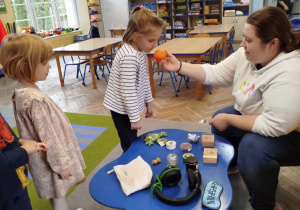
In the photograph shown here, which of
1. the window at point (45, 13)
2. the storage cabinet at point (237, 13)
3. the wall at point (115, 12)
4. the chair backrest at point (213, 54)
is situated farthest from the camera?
the wall at point (115, 12)

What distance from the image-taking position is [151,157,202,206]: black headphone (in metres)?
1.21

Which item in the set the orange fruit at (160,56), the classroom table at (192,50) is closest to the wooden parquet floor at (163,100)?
Answer: the classroom table at (192,50)

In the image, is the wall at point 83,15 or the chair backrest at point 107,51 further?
the wall at point 83,15

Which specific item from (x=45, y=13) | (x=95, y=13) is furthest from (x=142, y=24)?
(x=95, y=13)

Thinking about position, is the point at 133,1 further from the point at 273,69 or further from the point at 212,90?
the point at 273,69

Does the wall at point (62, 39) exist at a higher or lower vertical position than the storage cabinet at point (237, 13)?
lower

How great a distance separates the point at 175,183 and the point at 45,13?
844cm

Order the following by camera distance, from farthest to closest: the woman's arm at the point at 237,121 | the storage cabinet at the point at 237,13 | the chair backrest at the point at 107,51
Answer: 1. the storage cabinet at the point at 237,13
2. the chair backrest at the point at 107,51
3. the woman's arm at the point at 237,121

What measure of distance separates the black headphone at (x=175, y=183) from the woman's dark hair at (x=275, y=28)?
31.9 inches

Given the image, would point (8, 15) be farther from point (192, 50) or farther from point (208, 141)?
point (208, 141)

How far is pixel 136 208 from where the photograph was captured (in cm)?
122

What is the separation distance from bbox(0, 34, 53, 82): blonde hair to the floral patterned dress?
0.28 ft

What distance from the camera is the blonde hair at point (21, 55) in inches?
46.8

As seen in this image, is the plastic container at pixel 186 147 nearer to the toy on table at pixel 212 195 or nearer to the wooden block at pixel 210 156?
the wooden block at pixel 210 156
